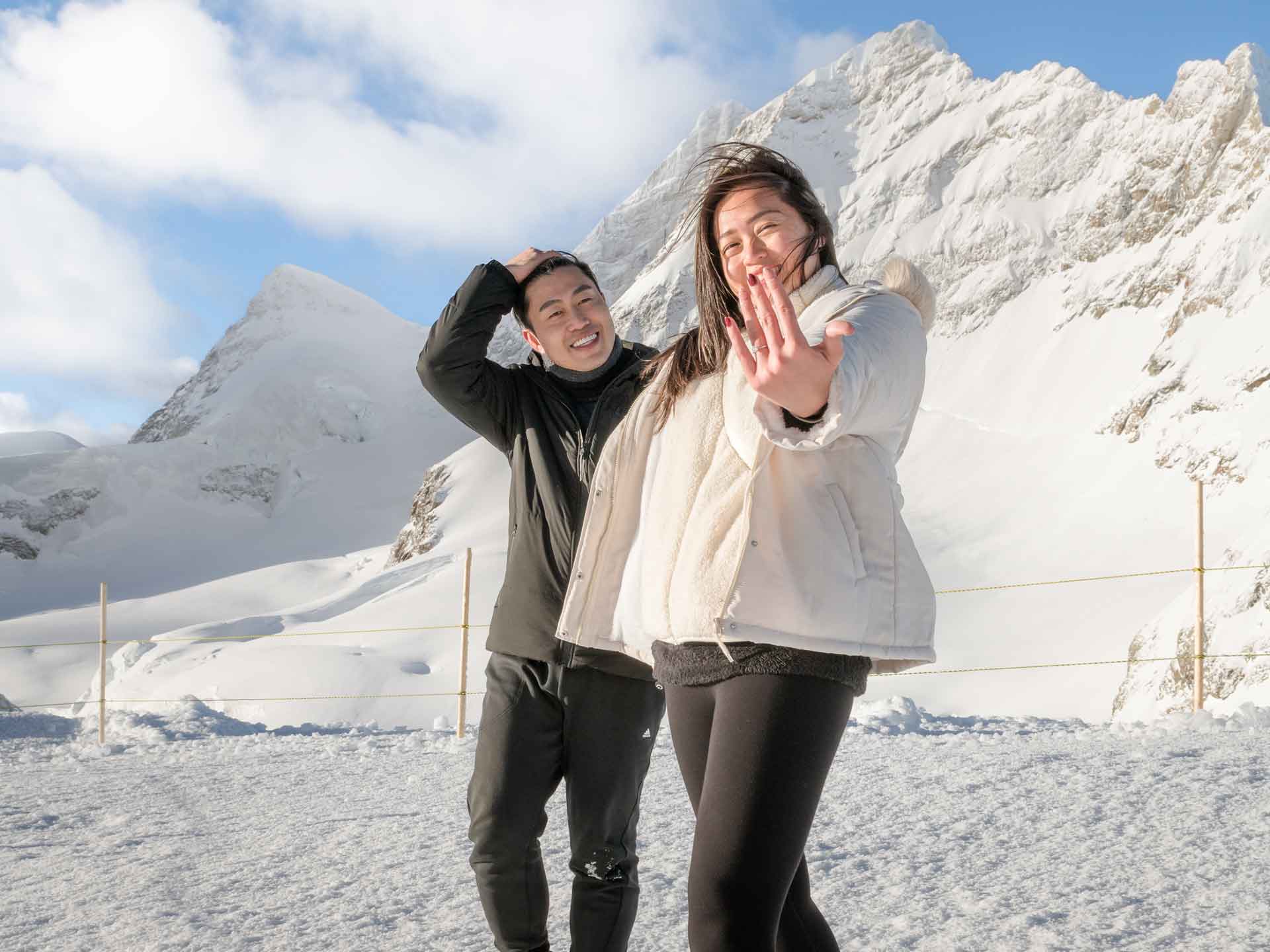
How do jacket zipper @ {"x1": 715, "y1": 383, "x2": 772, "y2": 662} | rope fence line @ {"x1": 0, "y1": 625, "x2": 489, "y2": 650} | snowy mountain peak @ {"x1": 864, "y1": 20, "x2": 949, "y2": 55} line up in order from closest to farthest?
jacket zipper @ {"x1": 715, "y1": 383, "x2": 772, "y2": 662} < rope fence line @ {"x1": 0, "y1": 625, "x2": 489, "y2": 650} < snowy mountain peak @ {"x1": 864, "y1": 20, "x2": 949, "y2": 55}

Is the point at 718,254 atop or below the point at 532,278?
below

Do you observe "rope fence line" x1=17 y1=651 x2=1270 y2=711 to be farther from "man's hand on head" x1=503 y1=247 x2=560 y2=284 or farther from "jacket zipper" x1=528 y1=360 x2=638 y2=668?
"man's hand on head" x1=503 y1=247 x2=560 y2=284

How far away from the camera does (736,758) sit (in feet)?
4.27

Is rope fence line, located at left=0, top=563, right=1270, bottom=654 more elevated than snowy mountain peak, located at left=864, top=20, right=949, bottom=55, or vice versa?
snowy mountain peak, located at left=864, top=20, right=949, bottom=55

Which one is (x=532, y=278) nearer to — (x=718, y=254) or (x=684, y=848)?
(x=718, y=254)

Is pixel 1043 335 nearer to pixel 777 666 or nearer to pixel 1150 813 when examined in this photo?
pixel 1150 813

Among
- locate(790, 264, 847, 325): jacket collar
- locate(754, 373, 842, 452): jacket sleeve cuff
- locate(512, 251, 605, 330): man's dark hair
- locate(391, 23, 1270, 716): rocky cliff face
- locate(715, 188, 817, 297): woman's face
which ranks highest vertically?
locate(391, 23, 1270, 716): rocky cliff face

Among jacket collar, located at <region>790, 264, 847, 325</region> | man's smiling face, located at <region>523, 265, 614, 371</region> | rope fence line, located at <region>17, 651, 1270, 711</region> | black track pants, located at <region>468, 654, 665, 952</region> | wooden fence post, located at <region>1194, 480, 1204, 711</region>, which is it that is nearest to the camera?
jacket collar, located at <region>790, 264, 847, 325</region>

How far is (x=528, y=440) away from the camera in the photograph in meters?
2.17

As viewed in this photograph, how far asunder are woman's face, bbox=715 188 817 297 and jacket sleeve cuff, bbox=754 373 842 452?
341 millimetres

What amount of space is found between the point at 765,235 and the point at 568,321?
68 centimetres

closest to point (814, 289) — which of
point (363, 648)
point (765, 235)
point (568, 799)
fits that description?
point (765, 235)

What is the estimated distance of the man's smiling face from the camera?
2.15 meters

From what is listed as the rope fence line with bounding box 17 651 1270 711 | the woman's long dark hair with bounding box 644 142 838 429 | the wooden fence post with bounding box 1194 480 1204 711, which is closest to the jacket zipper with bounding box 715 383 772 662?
the woman's long dark hair with bounding box 644 142 838 429
